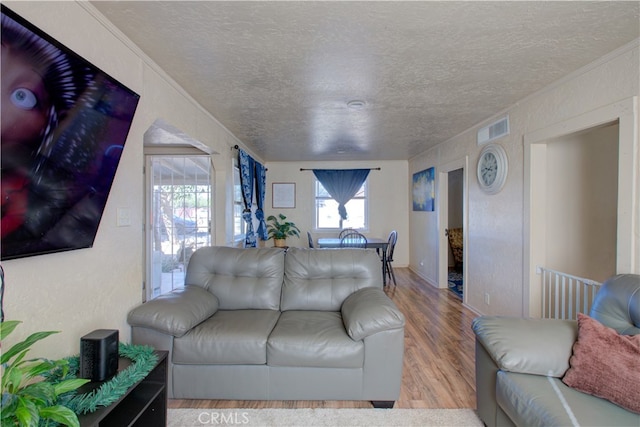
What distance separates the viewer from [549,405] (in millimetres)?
1150

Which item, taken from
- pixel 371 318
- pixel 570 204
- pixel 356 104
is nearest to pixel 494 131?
pixel 570 204

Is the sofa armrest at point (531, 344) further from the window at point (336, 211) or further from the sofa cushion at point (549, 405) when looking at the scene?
the window at point (336, 211)

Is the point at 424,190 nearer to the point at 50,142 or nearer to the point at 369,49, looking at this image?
the point at 369,49

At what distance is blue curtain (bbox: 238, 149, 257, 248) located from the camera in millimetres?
4062

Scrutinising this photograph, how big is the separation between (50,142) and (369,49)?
1.72 m

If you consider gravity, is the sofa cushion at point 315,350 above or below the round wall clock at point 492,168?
below

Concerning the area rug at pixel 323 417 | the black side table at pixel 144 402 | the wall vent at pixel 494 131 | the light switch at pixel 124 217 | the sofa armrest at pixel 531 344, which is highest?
the wall vent at pixel 494 131

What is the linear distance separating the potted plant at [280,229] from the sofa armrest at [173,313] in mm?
3761

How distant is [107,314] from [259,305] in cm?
96

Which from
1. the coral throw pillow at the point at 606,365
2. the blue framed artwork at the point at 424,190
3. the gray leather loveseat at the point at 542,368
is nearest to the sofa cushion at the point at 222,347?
the gray leather loveseat at the point at 542,368

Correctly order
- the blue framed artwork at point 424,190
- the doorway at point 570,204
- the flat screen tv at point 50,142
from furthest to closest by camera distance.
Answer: the blue framed artwork at point 424,190 → the doorway at point 570,204 → the flat screen tv at point 50,142

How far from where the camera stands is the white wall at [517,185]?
1.72 meters

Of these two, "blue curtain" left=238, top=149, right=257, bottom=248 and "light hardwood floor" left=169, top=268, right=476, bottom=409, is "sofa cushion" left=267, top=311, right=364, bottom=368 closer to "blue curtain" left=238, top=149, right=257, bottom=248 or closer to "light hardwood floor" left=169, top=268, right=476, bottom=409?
"light hardwood floor" left=169, top=268, right=476, bottom=409

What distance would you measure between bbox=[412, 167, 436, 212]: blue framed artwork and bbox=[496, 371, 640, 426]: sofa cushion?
349cm
